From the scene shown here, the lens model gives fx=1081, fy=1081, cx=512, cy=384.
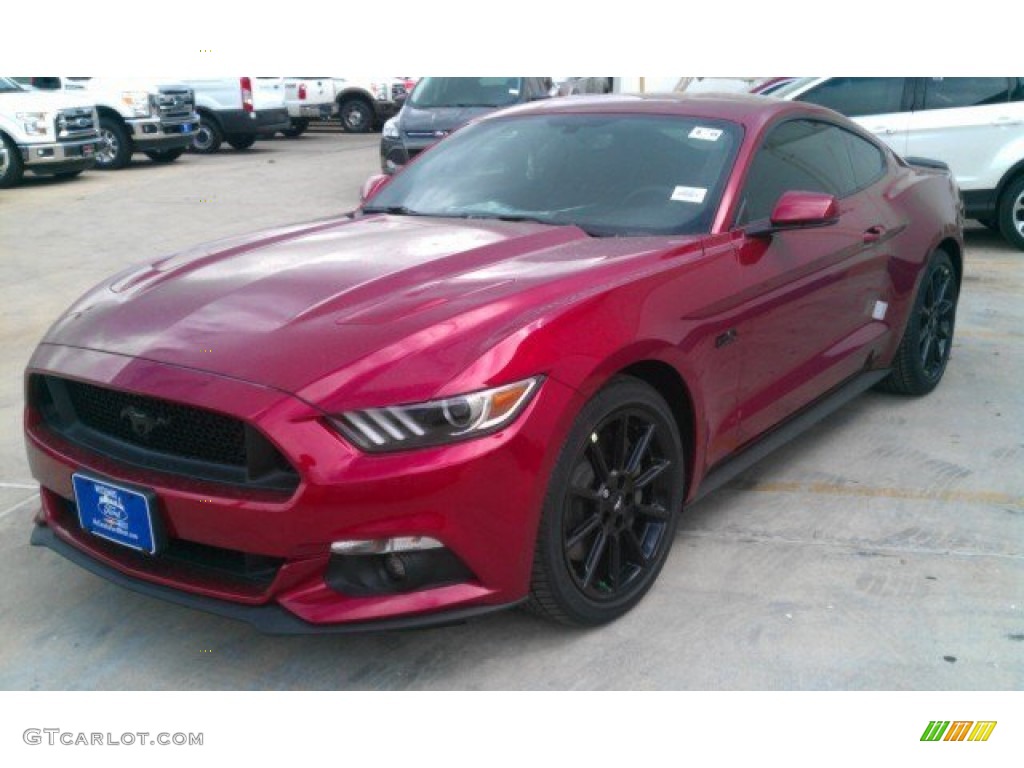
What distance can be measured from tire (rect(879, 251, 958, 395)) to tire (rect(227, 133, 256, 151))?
49.4 feet

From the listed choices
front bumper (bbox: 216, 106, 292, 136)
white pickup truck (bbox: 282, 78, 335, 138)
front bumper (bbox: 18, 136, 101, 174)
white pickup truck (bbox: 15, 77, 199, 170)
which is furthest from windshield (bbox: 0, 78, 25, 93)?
white pickup truck (bbox: 282, 78, 335, 138)

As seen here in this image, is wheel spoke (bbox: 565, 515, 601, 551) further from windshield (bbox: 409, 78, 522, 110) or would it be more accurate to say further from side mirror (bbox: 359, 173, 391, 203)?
windshield (bbox: 409, 78, 522, 110)

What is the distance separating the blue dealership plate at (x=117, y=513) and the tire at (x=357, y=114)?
20521mm

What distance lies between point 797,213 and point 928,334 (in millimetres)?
2006

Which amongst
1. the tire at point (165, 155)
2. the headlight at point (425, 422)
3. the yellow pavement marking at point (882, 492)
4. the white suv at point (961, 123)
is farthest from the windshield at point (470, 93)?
the headlight at point (425, 422)

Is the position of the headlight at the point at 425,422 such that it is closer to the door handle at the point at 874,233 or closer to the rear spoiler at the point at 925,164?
the door handle at the point at 874,233

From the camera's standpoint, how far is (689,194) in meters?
3.93

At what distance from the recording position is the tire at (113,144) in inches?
627

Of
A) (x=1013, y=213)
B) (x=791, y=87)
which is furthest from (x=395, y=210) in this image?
(x=1013, y=213)

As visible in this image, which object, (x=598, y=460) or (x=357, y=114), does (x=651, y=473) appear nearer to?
(x=598, y=460)

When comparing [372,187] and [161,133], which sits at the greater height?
[372,187]

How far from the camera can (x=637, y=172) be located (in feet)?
13.3

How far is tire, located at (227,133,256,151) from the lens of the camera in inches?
731
